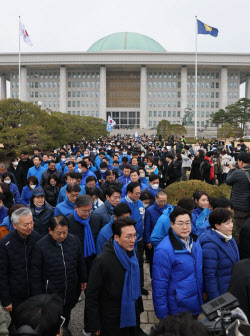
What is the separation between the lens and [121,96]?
80312 millimetres

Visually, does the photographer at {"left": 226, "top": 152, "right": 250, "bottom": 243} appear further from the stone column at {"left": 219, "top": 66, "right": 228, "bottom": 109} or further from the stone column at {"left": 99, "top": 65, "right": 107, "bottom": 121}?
the stone column at {"left": 219, "top": 66, "right": 228, "bottom": 109}

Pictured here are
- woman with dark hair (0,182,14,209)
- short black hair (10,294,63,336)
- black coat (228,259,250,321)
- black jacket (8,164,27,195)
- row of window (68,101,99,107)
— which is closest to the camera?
short black hair (10,294,63,336)

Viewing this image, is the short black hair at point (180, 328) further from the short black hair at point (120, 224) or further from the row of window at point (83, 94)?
the row of window at point (83, 94)

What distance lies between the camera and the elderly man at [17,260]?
334 centimetres

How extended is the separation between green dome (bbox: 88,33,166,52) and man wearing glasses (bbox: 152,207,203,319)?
87391 mm

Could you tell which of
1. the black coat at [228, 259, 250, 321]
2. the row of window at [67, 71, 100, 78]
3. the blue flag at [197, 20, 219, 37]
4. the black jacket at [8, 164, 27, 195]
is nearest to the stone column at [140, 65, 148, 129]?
the row of window at [67, 71, 100, 78]

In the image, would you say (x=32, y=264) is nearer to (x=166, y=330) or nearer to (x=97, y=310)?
(x=97, y=310)

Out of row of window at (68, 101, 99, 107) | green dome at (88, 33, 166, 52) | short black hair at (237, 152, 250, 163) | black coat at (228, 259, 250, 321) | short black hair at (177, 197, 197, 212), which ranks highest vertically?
green dome at (88, 33, 166, 52)

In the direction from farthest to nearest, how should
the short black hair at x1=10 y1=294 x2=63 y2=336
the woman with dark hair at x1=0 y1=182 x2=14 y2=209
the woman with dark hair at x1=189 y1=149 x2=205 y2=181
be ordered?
the woman with dark hair at x1=189 y1=149 x2=205 y2=181 → the woman with dark hair at x1=0 y1=182 x2=14 y2=209 → the short black hair at x1=10 y1=294 x2=63 y2=336

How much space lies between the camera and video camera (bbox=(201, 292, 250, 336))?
67.1 inches

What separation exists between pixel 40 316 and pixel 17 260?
167cm

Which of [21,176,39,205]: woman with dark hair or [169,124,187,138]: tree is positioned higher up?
[169,124,187,138]: tree

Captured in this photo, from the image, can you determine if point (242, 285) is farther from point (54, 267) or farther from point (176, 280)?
point (54, 267)

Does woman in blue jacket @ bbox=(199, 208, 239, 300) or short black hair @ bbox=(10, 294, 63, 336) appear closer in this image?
short black hair @ bbox=(10, 294, 63, 336)
